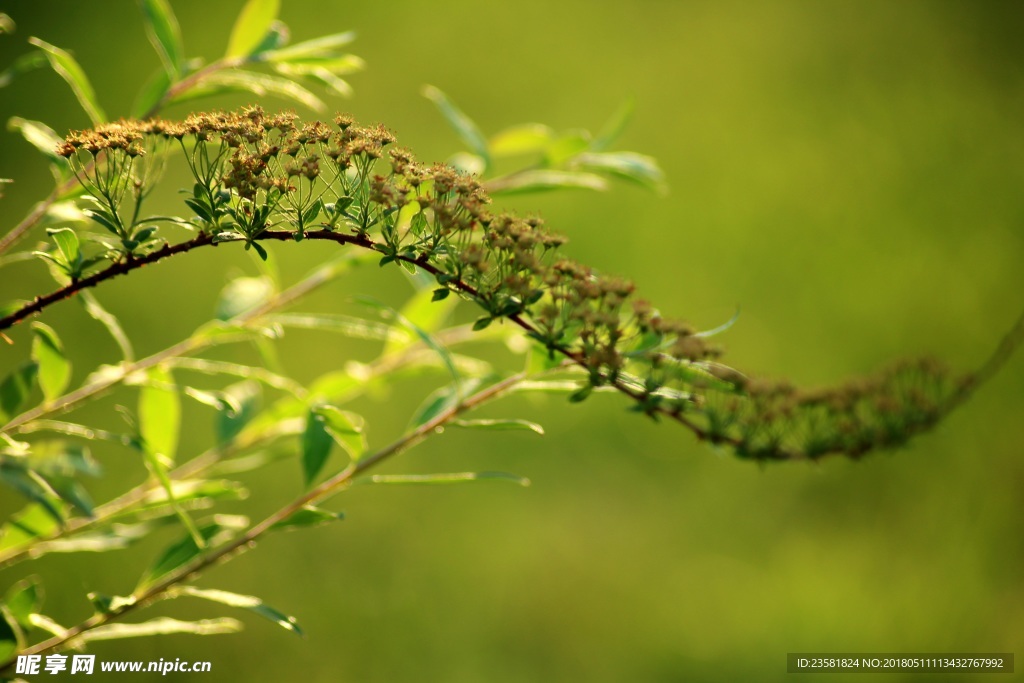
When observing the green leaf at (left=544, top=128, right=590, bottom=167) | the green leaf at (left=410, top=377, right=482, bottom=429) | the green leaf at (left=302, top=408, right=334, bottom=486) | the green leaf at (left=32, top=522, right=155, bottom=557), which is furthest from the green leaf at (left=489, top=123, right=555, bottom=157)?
the green leaf at (left=32, top=522, right=155, bottom=557)

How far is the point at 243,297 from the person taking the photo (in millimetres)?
932

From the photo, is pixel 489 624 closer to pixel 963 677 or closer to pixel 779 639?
pixel 779 639

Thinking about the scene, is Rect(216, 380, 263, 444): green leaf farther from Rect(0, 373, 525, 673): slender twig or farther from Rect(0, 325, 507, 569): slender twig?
Rect(0, 373, 525, 673): slender twig

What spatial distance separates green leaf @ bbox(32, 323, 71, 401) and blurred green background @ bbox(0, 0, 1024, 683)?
1.01 metres

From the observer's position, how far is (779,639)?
177 cm

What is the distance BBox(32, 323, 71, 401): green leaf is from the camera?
2.37 ft

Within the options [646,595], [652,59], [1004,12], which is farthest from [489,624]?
[1004,12]

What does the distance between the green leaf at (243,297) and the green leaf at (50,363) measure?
17 cm

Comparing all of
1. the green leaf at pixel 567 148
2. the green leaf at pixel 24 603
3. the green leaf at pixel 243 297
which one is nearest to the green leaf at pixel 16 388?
the green leaf at pixel 24 603

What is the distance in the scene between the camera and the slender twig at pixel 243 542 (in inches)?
26.5

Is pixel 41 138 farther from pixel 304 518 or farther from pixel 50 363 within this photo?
pixel 304 518

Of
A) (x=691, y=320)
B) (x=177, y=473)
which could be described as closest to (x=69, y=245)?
(x=177, y=473)

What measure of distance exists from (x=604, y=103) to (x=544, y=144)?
6.17ft

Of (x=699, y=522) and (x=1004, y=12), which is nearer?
(x=699, y=522)
